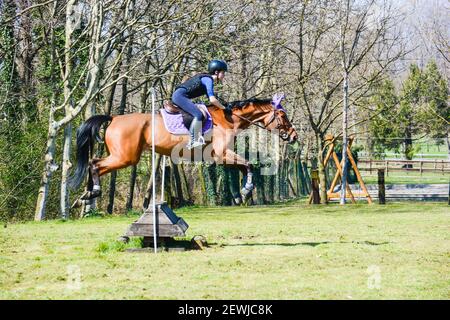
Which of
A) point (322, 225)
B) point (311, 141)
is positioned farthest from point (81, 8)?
point (311, 141)

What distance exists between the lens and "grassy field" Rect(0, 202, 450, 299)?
8.73 m

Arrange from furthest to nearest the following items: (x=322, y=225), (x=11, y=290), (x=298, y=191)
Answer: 1. (x=298, y=191)
2. (x=322, y=225)
3. (x=11, y=290)

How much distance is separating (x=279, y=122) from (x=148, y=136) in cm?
240

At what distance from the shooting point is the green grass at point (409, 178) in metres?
50.9

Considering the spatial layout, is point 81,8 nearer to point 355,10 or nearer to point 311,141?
point 355,10

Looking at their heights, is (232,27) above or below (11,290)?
above

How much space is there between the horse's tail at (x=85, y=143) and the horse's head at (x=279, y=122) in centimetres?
293

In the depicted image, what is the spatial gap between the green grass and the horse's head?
37057mm

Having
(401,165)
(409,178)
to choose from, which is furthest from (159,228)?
(401,165)

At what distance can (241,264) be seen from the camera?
10.7 m

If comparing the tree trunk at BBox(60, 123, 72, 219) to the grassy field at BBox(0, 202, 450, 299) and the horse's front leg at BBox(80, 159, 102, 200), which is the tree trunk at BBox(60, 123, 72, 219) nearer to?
the grassy field at BBox(0, 202, 450, 299)

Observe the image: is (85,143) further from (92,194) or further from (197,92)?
(197,92)

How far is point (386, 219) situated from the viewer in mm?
19062

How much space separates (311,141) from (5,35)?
26174mm
